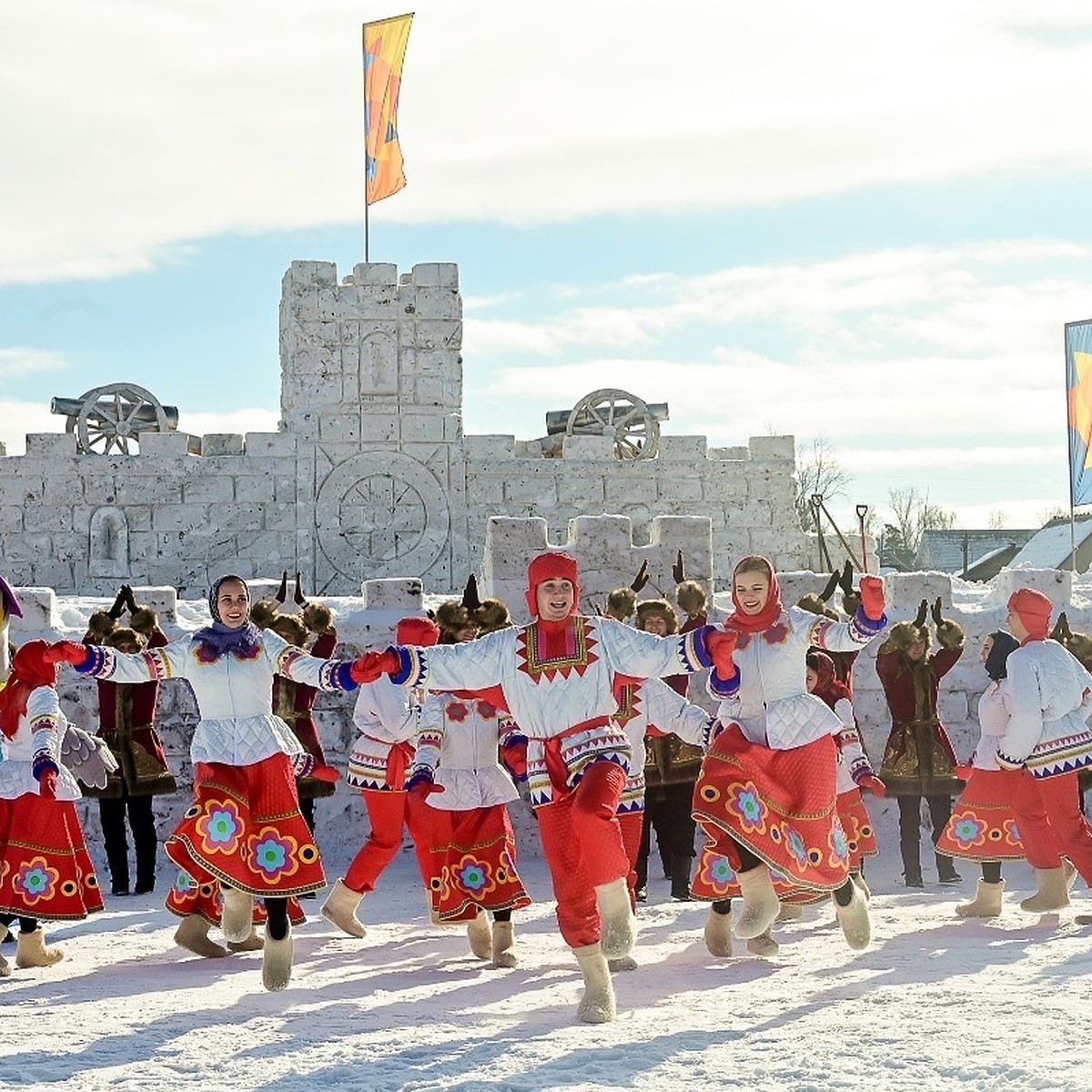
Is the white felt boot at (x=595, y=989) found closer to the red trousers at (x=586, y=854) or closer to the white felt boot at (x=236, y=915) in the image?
the red trousers at (x=586, y=854)

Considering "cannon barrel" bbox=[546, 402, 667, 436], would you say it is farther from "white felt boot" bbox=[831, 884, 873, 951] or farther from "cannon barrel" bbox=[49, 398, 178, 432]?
"white felt boot" bbox=[831, 884, 873, 951]

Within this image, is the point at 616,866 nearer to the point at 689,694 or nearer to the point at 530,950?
the point at 530,950

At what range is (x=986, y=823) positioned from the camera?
23.0ft

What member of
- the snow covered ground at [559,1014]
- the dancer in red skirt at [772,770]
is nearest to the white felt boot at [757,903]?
the dancer in red skirt at [772,770]

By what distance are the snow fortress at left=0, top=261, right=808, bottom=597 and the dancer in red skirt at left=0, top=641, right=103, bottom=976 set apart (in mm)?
12380

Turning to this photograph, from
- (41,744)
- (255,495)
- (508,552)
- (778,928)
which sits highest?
(255,495)

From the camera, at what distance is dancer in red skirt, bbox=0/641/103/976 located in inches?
243

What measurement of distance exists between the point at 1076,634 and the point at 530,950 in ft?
11.4

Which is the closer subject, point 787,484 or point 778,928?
point 778,928

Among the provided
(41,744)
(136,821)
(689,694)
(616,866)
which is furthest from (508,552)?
(616,866)

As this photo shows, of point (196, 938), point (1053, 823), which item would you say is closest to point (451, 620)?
point (196, 938)

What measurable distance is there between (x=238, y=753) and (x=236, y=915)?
0.68 meters

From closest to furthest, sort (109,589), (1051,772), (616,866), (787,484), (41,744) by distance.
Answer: (616,866), (41,744), (1051,772), (109,589), (787,484)

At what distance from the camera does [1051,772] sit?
675cm
